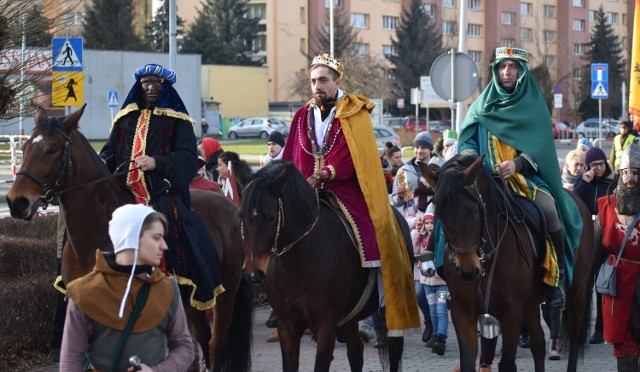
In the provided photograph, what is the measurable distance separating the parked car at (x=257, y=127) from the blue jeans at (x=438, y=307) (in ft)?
181

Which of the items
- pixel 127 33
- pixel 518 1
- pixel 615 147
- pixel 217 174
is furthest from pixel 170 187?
pixel 518 1

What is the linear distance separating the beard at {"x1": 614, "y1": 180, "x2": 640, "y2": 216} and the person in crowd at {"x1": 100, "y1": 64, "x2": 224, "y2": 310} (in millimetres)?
3365

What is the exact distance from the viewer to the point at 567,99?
9306 cm

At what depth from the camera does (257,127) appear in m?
69.2

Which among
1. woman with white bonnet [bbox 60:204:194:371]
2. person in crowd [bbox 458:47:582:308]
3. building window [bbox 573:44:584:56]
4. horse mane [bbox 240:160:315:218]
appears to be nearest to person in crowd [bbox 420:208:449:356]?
person in crowd [bbox 458:47:582:308]

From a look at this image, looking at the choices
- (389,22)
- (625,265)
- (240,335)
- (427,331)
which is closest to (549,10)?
(389,22)

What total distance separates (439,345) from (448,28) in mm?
85480

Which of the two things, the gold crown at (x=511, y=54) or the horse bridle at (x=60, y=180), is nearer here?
the horse bridle at (x=60, y=180)

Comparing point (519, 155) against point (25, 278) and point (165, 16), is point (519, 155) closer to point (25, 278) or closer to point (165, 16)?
point (25, 278)

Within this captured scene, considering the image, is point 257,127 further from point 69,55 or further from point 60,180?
point 60,180

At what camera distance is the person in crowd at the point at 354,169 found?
27.6ft

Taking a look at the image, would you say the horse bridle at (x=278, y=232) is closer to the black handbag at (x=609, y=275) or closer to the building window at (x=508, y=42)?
the black handbag at (x=609, y=275)

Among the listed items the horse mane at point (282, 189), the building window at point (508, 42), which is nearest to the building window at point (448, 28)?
the building window at point (508, 42)

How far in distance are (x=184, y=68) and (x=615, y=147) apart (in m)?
47.0
